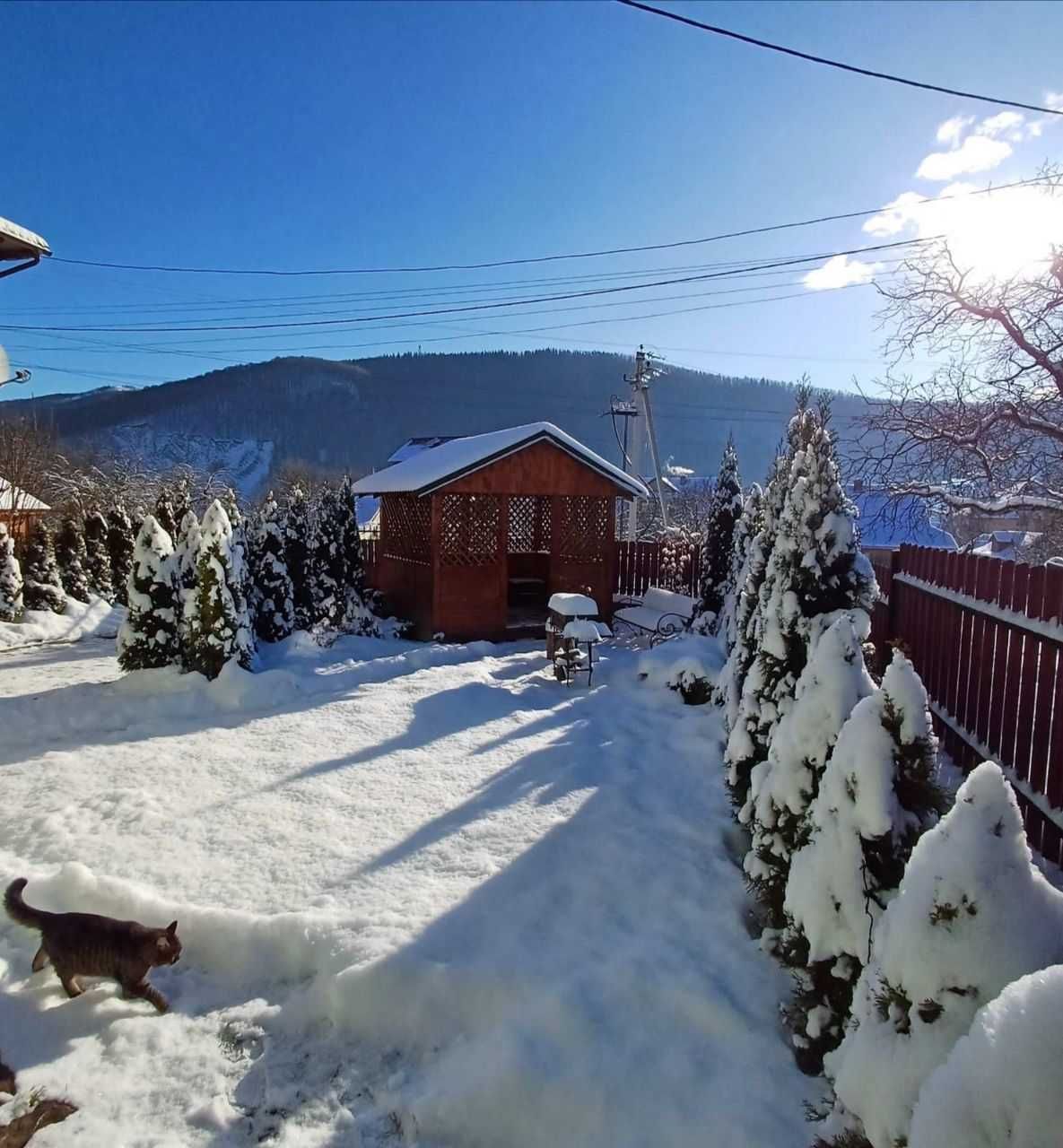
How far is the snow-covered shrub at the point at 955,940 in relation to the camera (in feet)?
5.01

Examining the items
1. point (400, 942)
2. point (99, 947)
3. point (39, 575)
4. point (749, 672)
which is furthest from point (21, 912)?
point (39, 575)

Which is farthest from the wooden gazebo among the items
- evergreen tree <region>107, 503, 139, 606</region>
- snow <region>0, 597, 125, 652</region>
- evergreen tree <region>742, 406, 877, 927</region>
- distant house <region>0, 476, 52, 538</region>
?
distant house <region>0, 476, 52, 538</region>

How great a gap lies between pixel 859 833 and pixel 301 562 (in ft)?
35.8

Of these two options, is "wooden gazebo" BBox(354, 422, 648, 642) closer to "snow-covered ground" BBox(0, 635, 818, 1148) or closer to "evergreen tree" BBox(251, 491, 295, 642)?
"evergreen tree" BBox(251, 491, 295, 642)

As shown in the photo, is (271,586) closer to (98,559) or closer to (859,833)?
(98,559)

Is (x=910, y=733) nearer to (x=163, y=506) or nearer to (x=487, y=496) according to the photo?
(x=487, y=496)

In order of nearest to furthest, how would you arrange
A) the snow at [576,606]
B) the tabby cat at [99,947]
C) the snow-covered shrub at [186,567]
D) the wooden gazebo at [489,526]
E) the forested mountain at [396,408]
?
the tabby cat at [99,947]
the snow-covered shrub at [186,567]
the snow at [576,606]
the wooden gazebo at [489,526]
the forested mountain at [396,408]

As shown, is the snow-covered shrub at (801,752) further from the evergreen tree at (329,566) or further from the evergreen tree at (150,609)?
the evergreen tree at (329,566)

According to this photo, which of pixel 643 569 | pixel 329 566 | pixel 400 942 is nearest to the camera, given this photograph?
pixel 400 942

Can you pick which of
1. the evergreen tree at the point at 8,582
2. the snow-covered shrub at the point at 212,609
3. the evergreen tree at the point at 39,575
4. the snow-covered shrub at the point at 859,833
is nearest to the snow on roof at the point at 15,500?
the evergreen tree at the point at 39,575

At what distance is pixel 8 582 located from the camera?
12883mm

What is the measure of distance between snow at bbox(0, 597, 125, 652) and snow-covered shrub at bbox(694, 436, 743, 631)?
1011 centimetres

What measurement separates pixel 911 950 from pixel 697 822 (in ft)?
10.3

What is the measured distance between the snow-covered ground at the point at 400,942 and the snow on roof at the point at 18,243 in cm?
477
